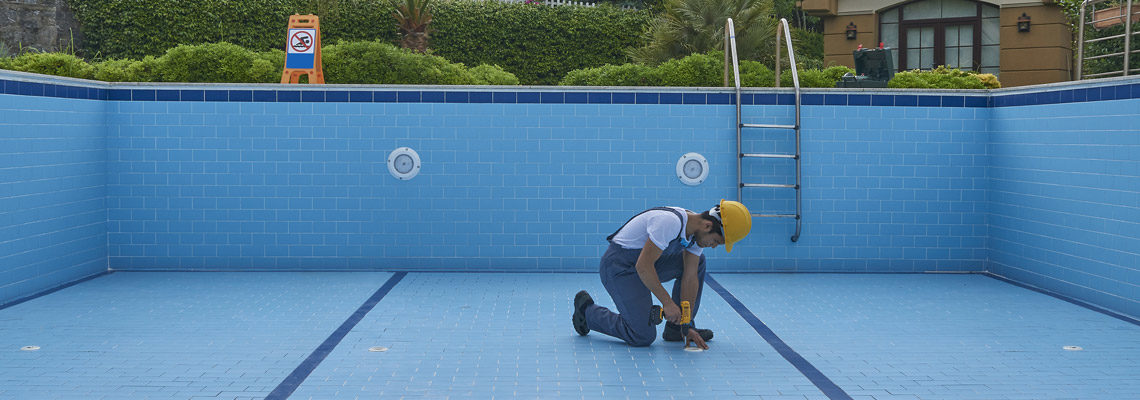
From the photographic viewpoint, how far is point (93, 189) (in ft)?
26.6

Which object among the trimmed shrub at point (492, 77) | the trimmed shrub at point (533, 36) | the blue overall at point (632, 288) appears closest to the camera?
the blue overall at point (632, 288)

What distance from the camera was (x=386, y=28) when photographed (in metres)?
18.0

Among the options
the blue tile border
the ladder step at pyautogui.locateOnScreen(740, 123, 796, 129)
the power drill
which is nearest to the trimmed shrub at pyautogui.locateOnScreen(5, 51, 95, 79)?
the blue tile border

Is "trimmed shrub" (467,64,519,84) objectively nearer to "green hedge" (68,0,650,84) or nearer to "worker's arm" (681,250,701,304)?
"green hedge" (68,0,650,84)

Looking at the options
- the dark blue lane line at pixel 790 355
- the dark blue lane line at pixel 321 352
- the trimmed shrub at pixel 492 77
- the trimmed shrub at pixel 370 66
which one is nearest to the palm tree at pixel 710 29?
the trimmed shrub at pixel 492 77

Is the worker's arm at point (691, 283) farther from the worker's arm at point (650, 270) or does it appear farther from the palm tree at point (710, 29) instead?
the palm tree at point (710, 29)

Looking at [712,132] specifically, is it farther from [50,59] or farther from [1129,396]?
[50,59]

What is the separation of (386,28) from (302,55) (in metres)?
8.60

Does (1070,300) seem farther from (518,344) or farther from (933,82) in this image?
(518,344)

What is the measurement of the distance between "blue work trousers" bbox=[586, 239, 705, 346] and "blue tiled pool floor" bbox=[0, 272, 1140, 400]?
103 mm

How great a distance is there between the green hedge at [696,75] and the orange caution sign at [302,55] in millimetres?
3518

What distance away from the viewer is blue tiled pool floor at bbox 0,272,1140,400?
15.1 feet

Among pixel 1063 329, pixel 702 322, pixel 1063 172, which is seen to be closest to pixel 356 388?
pixel 702 322

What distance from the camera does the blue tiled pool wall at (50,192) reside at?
6.90 metres
